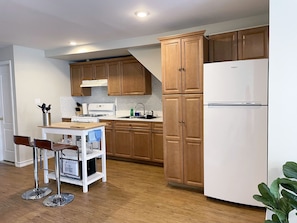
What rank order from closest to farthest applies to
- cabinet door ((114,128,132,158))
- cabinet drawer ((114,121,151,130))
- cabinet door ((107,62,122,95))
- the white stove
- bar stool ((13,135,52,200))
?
bar stool ((13,135,52,200))
cabinet drawer ((114,121,151,130))
cabinet door ((114,128,132,158))
cabinet door ((107,62,122,95))
the white stove

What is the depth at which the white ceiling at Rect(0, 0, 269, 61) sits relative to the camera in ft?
8.59

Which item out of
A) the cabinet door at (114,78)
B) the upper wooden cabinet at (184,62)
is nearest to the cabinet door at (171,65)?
the upper wooden cabinet at (184,62)

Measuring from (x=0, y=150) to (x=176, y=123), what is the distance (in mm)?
4279

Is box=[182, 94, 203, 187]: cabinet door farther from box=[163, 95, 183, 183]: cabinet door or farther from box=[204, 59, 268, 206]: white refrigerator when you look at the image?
box=[204, 59, 268, 206]: white refrigerator

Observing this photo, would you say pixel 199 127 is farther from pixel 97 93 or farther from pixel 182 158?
pixel 97 93

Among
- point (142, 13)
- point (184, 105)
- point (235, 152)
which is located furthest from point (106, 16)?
point (235, 152)

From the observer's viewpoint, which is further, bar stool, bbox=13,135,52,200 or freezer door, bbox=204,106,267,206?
bar stool, bbox=13,135,52,200

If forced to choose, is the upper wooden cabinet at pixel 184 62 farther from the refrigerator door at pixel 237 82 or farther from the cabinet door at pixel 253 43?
the cabinet door at pixel 253 43

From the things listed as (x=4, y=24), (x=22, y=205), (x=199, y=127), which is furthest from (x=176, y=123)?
(x=4, y=24)

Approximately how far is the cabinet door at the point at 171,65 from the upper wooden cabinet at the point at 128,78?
149 centimetres

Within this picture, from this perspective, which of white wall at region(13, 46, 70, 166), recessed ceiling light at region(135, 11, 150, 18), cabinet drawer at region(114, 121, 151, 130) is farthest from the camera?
white wall at region(13, 46, 70, 166)

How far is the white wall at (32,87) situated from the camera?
463 centimetres

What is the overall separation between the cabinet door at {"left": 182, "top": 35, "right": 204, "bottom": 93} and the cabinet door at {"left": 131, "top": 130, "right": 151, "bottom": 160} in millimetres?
1625

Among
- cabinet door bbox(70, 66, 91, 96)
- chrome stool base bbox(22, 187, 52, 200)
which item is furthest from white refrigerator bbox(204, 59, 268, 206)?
cabinet door bbox(70, 66, 91, 96)
